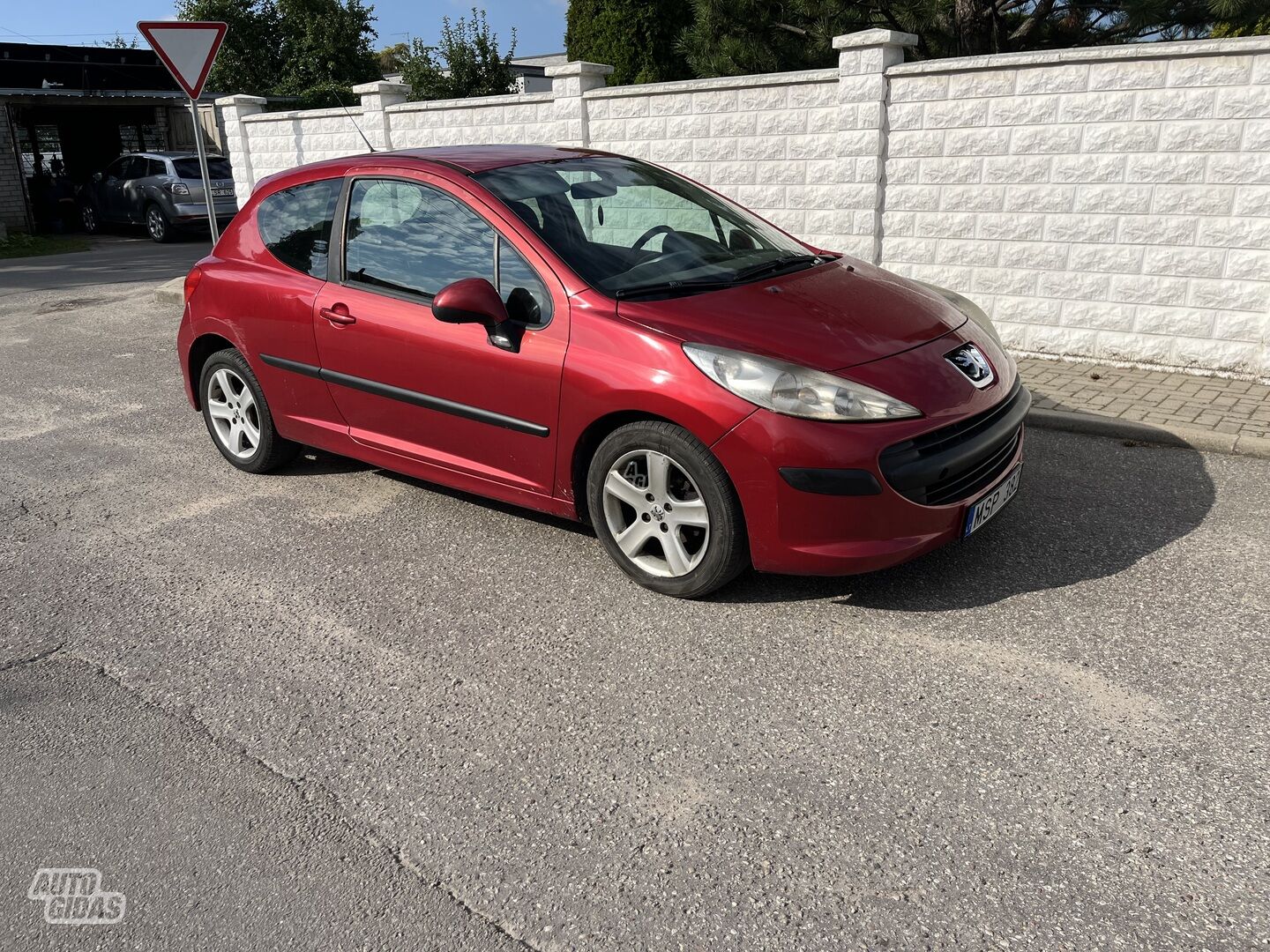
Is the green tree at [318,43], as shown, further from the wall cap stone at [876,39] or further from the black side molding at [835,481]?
the black side molding at [835,481]

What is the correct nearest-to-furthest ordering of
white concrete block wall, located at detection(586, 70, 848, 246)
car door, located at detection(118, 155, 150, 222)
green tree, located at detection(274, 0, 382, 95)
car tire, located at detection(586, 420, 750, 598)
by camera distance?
car tire, located at detection(586, 420, 750, 598)
white concrete block wall, located at detection(586, 70, 848, 246)
car door, located at detection(118, 155, 150, 222)
green tree, located at detection(274, 0, 382, 95)

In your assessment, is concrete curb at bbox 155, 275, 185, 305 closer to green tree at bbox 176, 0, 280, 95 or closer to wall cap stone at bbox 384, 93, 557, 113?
wall cap stone at bbox 384, 93, 557, 113

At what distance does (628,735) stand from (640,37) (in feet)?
51.5

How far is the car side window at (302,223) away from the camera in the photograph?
5.07m

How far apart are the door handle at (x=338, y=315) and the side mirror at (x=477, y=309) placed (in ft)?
2.46

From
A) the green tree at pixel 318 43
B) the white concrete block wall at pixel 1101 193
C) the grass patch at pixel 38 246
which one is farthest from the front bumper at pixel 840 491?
the green tree at pixel 318 43

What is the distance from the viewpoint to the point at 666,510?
399 centimetres

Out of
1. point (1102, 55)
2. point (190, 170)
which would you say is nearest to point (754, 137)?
point (1102, 55)

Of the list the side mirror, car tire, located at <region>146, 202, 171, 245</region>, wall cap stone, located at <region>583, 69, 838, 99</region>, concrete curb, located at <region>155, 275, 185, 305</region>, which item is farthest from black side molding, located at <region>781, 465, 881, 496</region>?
car tire, located at <region>146, 202, 171, 245</region>

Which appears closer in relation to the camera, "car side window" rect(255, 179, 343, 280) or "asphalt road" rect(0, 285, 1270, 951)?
"asphalt road" rect(0, 285, 1270, 951)

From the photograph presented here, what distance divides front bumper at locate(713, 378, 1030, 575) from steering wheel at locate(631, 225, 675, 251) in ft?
4.21

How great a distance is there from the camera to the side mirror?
4133mm

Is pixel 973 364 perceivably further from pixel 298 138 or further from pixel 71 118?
pixel 71 118

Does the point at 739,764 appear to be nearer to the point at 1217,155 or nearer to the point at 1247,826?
the point at 1247,826
